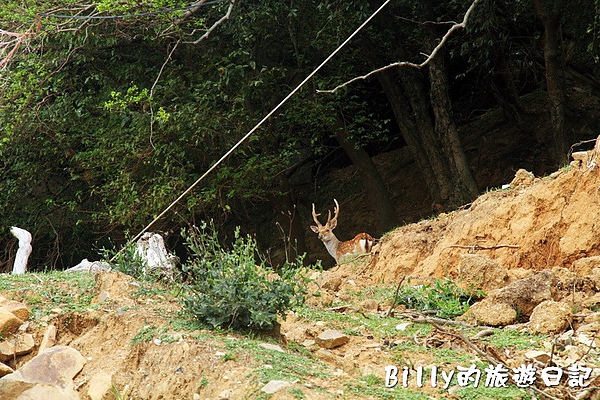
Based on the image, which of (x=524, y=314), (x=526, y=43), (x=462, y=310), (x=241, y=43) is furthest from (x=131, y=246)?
(x=526, y=43)

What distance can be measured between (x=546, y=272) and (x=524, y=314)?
0.39 m

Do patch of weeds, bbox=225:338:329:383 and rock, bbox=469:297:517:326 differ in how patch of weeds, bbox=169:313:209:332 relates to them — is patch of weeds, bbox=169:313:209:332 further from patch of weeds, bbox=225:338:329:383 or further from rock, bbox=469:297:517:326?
rock, bbox=469:297:517:326

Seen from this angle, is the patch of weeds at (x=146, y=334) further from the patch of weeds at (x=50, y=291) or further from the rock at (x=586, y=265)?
the rock at (x=586, y=265)

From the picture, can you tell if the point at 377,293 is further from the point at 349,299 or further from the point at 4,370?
the point at 4,370

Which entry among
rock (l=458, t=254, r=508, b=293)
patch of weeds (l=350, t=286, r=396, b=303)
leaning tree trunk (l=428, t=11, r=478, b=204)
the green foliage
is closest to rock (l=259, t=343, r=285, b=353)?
the green foliage

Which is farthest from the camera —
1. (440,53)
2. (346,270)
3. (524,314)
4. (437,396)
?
(440,53)

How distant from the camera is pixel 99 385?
4973 mm

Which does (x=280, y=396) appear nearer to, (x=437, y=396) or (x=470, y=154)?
(x=437, y=396)

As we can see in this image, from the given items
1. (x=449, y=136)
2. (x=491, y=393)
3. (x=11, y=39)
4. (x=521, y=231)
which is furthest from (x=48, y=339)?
(x=449, y=136)

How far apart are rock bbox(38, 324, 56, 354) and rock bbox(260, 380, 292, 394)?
6.35 feet

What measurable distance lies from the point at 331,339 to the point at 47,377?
1777 mm

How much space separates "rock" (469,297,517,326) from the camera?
243 inches

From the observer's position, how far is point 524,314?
6.30 m

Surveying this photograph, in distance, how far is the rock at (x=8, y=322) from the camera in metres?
5.68
